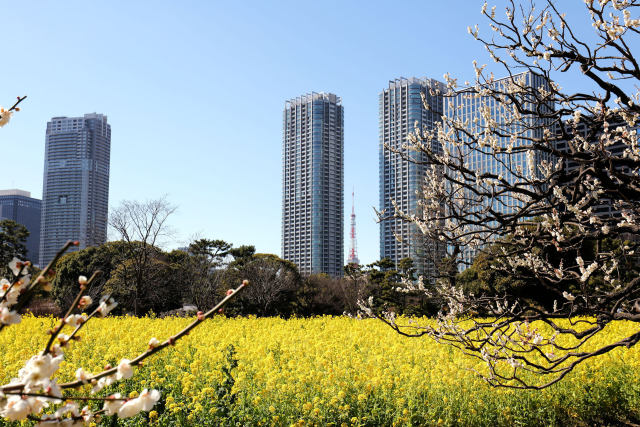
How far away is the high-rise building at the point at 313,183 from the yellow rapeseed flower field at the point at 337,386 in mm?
49529

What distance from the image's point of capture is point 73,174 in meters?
79.2

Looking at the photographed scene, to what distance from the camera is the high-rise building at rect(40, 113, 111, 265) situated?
72562 millimetres

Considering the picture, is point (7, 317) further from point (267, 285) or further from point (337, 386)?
point (267, 285)

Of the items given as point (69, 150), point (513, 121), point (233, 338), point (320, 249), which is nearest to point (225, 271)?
point (233, 338)

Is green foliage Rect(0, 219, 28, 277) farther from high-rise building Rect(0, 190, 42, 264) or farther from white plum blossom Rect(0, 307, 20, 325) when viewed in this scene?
high-rise building Rect(0, 190, 42, 264)

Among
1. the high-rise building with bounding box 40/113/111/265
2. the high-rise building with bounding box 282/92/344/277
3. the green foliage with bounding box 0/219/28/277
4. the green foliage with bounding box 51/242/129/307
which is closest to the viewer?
the green foliage with bounding box 51/242/129/307

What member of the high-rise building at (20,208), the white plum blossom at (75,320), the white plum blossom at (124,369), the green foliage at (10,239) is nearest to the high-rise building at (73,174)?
the high-rise building at (20,208)

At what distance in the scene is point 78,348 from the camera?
700 cm

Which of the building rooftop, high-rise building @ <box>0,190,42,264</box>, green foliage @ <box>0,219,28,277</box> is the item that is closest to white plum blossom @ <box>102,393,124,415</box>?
green foliage @ <box>0,219,28,277</box>

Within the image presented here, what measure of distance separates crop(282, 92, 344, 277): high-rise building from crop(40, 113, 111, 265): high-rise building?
25.0m

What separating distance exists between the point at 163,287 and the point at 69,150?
74979 millimetres

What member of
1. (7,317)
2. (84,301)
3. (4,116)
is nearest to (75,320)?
(84,301)

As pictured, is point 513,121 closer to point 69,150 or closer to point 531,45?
point 531,45

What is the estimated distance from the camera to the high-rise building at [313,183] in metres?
60.5
